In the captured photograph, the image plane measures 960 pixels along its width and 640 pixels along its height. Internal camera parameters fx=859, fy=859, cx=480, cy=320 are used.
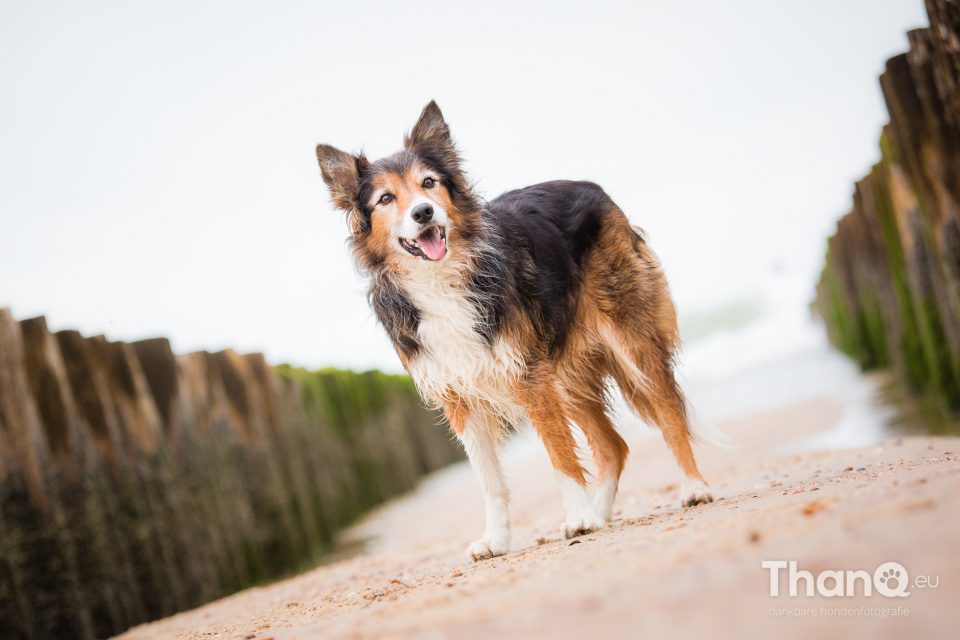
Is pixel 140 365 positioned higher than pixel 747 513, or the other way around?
pixel 140 365

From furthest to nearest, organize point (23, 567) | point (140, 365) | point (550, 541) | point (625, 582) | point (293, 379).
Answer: point (293, 379)
point (140, 365)
point (23, 567)
point (550, 541)
point (625, 582)

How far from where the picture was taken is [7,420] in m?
6.88

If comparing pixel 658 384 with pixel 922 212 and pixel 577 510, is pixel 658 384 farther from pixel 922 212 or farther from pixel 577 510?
pixel 922 212

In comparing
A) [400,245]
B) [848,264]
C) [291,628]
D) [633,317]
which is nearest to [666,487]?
[633,317]

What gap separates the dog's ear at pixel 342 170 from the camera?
5.62 metres

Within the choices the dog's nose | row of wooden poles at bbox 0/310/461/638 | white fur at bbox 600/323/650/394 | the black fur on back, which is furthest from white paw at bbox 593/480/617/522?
row of wooden poles at bbox 0/310/461/638

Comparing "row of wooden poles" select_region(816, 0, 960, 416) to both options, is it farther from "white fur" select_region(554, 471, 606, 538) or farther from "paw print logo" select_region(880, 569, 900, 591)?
"paw print logo" select_region(880, 569, 900, 591)

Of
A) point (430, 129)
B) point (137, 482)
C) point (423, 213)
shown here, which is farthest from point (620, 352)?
point (137, 482)

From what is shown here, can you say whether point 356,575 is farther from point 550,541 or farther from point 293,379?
point 293,379

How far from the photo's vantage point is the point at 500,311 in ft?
18.0

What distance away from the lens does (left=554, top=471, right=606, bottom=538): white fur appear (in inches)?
209

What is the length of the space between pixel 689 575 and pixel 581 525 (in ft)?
9.42

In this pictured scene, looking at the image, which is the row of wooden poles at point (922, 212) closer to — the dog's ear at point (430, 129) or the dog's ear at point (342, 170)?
the dog's ear at point (430, 129)

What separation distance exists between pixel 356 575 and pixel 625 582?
4689mm
